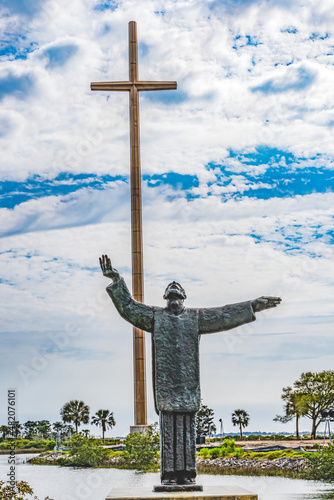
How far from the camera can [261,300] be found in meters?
8.30

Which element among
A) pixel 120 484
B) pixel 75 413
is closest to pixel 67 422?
pixel 75 413

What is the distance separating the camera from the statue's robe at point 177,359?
7.78 metres

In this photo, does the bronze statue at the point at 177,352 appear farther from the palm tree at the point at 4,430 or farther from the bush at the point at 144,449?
the palm tree at the point at 4,430

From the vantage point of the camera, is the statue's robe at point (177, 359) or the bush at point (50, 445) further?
the bush at point (50, 445)

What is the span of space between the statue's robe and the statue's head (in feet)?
0.57

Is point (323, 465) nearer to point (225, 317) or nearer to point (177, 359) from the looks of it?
point (225, 317)

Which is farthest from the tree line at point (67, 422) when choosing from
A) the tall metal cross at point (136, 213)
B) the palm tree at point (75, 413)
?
the tall metal cross at point (136, 213)

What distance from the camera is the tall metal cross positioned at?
24906mm

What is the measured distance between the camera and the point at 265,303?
8281mm

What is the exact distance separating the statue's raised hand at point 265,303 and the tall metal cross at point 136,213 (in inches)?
651

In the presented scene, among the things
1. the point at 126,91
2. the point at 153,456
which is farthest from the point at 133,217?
the point at 153,456

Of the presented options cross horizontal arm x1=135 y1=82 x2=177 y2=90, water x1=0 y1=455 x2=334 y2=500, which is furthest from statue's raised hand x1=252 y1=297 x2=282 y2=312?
cross horizontal arm x1=135 y1=82 x2=177 y2=90

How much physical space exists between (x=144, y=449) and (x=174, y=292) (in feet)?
70.1

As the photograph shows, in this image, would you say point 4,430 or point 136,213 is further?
point 4,430
